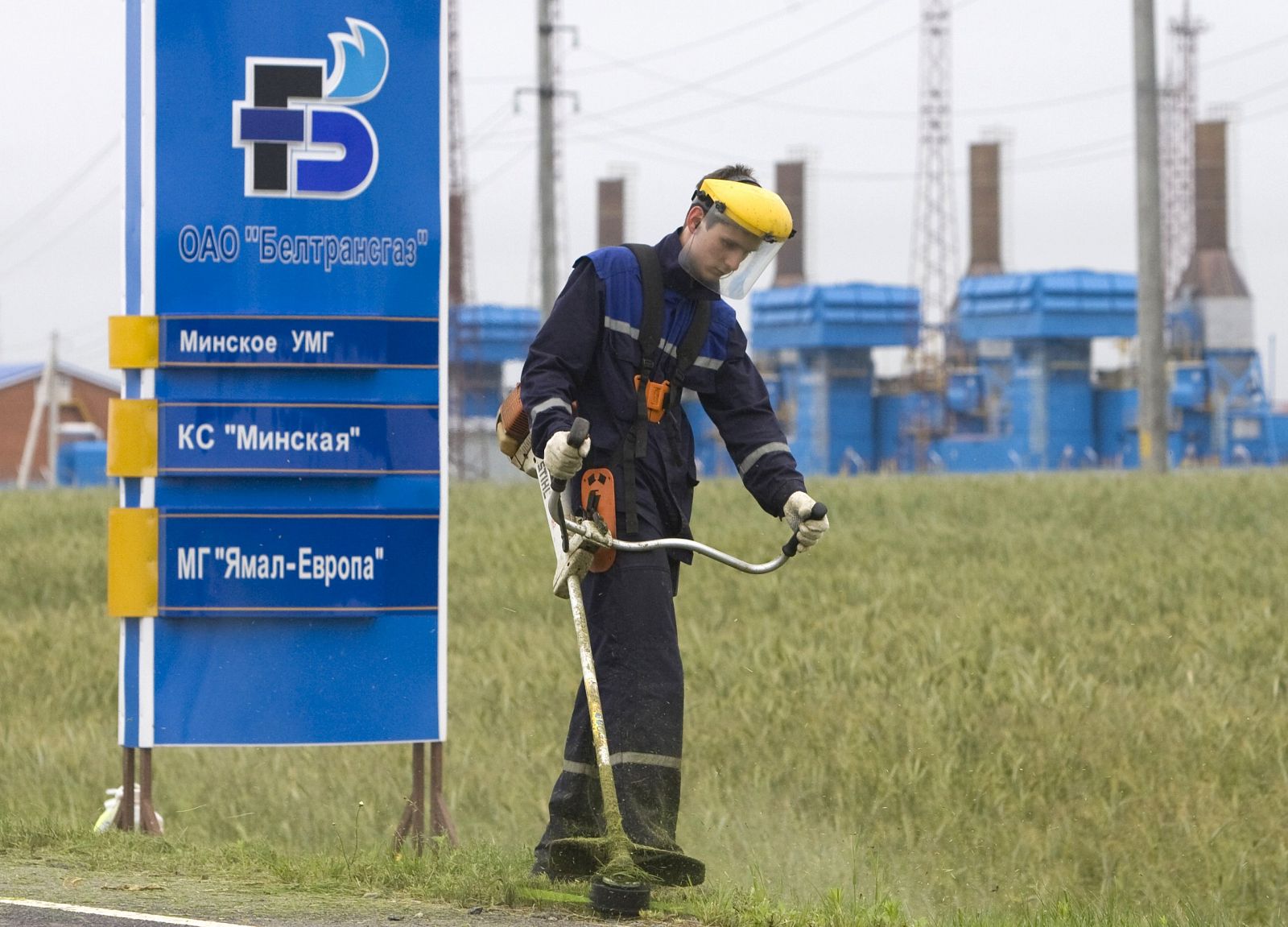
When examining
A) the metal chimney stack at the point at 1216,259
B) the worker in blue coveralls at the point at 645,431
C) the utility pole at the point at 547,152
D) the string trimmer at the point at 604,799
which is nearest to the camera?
the string trimmer at the point at 604,799

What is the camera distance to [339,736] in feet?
24.8

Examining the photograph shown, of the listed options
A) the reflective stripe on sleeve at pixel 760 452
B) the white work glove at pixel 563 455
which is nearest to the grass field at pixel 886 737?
the reflective stripe on sleeve at pixel 760 452

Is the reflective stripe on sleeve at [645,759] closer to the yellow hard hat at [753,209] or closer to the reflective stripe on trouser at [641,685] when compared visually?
the reflective stripe on trouser at [641,685]

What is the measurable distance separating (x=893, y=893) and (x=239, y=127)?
4.11 meters

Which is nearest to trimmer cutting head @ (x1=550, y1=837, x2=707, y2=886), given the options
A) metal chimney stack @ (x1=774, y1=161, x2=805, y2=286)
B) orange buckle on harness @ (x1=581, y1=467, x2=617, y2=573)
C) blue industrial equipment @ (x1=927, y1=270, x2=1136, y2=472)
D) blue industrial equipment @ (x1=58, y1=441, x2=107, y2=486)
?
orange buckle on harness @ (x1=581, y1=467, x2=617, y2=573)

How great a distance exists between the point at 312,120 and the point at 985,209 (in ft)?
237

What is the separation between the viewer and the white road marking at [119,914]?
5.28 m

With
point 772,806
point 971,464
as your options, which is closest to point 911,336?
point 971,464

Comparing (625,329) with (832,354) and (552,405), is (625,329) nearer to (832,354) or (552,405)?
(552,405)

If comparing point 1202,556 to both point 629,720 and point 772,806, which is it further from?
point 629,720

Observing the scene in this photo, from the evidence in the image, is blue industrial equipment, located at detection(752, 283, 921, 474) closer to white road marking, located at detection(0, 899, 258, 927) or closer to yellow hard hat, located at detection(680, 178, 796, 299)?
yellow hard hat, located at detection(680, 178, 796, 299)

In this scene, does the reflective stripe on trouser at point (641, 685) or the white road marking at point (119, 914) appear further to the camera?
the reflective stripe on trouser at point (641, 685)

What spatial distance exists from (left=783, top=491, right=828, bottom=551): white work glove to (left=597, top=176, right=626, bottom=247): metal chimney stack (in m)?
76.6

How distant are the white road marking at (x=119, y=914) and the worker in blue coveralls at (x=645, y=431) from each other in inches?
41.9
